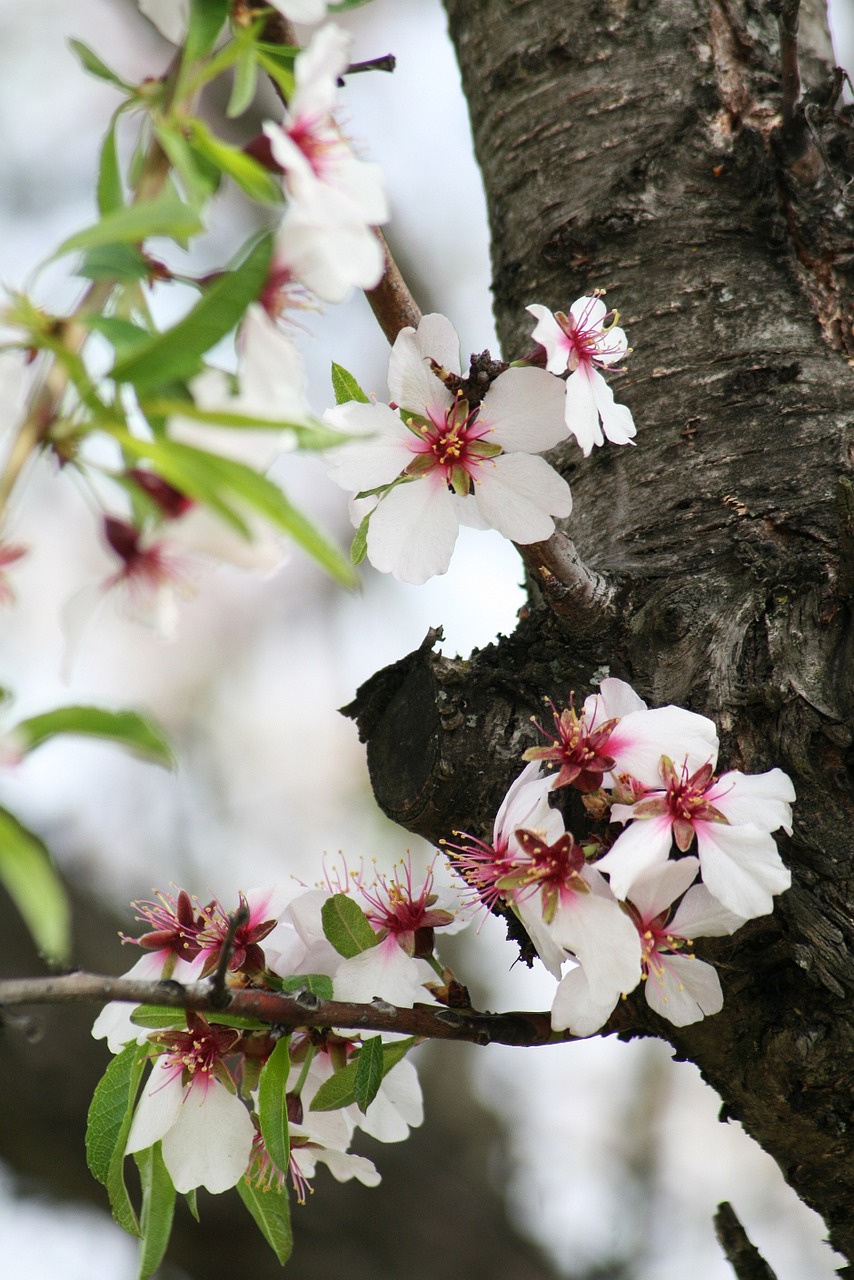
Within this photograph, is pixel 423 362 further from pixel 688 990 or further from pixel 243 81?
pixel 688 990

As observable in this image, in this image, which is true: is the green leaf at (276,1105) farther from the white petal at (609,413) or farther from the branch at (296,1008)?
the white petal at (609,413)

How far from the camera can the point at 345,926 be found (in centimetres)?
73

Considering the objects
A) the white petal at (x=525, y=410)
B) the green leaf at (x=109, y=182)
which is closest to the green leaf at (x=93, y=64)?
the green leaf at (x=109, y=182)

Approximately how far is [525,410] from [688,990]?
1.25 ft

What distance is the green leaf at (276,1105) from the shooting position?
0.67 m

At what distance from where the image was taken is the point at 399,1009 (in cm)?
72

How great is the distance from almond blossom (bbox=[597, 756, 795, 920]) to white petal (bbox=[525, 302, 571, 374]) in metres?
0.25

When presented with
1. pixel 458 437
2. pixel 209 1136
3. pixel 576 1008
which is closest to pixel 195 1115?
pixel 209 1136

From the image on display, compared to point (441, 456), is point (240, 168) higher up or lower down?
higher up

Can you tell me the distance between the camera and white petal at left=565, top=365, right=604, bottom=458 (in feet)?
2.19

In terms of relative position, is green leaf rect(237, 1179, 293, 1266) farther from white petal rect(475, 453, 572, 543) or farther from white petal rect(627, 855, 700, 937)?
white petal rect(475, 453, 572, 543)

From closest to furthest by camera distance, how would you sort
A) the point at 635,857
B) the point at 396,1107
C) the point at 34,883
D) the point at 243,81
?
1. the point at 34,883
2. the point at 243,81
3. the point at 635,857
4. the point at 396,1107

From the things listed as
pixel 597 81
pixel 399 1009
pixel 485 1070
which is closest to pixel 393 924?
pixel 399 1009

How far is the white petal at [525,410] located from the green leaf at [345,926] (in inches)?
12.4
